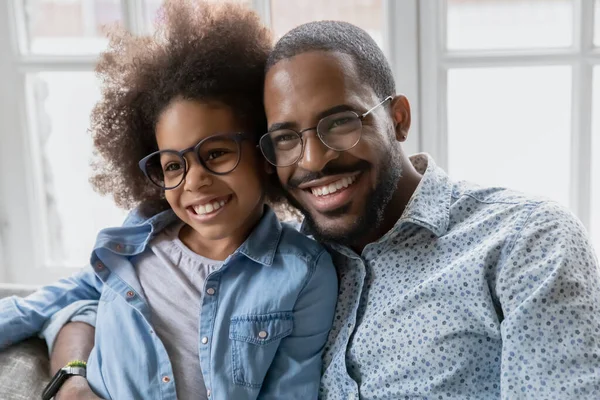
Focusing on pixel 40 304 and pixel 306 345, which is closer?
pixel 306 345

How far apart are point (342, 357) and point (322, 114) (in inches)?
18.8

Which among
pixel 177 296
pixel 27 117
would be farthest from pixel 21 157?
pixel 177 296

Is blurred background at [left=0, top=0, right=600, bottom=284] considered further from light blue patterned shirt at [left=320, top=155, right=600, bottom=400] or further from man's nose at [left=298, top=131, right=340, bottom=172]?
man's nose at [left=298, top=131, right=340, bottom=172]

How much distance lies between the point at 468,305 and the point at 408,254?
0.58 ft

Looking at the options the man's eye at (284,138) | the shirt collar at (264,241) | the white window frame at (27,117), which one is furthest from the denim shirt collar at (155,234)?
the white window frame at (27,117)

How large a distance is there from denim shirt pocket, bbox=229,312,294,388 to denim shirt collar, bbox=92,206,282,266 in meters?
0.13

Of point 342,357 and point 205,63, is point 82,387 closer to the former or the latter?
point 342,357

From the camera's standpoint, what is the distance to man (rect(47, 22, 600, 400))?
1277 millimetres

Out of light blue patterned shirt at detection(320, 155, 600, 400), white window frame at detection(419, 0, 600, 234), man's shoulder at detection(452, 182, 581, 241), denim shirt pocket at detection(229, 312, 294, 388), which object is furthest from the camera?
white window frame at detection(419, 0, 600, 234)

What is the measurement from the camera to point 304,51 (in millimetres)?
1490

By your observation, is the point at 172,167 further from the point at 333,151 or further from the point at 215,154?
the point at 333,151

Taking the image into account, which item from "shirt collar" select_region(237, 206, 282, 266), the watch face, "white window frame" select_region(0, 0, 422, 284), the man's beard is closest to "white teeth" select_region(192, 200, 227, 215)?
"shirt collar" select_region(237, 206, 282, 266)

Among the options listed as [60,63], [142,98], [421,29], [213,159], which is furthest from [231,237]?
[60,63]

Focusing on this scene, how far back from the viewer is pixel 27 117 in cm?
257
